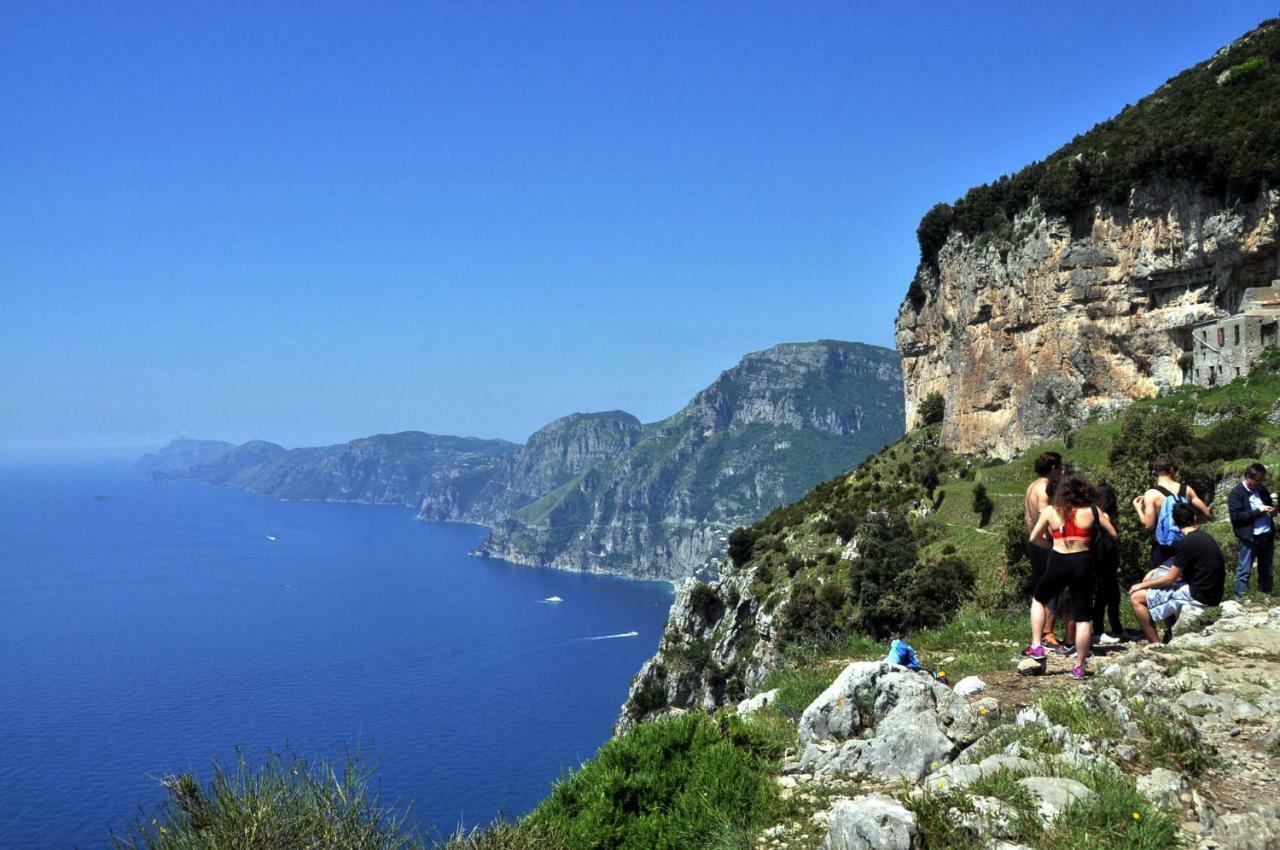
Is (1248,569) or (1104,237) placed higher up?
(1104,237)

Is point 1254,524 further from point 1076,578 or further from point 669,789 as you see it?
point 669,789

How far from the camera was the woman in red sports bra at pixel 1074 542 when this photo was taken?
8.89 metres

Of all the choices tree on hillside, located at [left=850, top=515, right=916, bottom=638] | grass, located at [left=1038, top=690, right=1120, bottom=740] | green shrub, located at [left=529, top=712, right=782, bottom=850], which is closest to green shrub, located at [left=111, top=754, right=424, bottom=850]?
green shrub, located at [left=529, top=712, right=782, bottom=850]

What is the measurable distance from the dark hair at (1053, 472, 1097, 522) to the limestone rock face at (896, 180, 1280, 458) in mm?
42720

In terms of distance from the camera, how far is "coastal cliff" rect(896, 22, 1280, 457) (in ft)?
141

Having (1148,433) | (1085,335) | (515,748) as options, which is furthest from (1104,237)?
(515,748)

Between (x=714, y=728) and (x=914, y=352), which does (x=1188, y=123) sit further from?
(x=714, y=728)

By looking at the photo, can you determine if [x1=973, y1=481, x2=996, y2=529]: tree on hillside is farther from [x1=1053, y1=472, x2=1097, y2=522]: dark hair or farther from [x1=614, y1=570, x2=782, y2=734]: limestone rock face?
[x1=1053, y1=472, x2=1097, y2=522]: dark hair

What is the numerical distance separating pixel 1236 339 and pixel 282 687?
113493mm

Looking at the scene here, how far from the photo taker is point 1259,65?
4800 centimetres

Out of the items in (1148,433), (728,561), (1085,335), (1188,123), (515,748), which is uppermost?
(1188,123)

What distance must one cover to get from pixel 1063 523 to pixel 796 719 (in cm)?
386

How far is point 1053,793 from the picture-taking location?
5711 millimetres

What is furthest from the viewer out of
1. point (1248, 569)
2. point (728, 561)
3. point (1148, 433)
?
point (728, 561)
